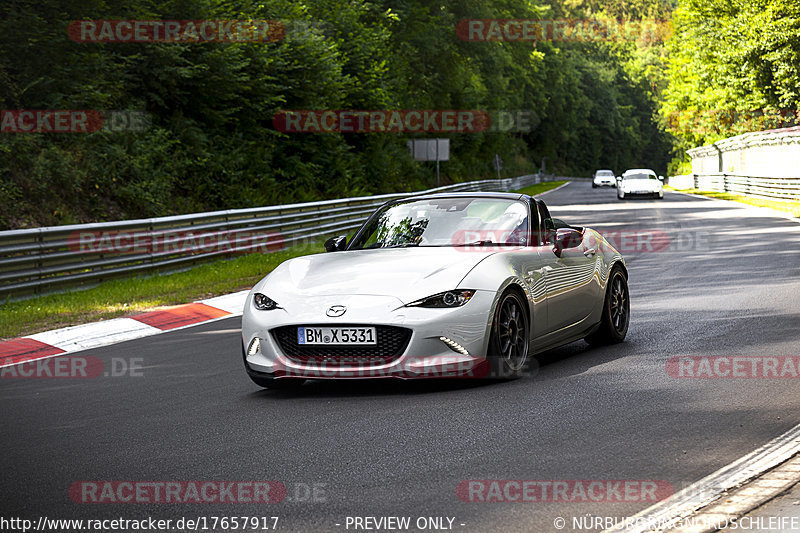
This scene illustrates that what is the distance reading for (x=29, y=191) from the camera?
→ 63.4ft

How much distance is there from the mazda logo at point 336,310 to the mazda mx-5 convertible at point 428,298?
0.03ft

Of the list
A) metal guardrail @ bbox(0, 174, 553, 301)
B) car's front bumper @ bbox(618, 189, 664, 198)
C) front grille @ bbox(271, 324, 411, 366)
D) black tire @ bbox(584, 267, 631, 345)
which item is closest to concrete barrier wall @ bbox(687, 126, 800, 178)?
car's front bumper @ bbox(618, 189, 664, 198)

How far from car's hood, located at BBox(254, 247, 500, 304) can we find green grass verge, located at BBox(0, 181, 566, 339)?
476 cm

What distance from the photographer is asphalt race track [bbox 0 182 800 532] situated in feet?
15.3

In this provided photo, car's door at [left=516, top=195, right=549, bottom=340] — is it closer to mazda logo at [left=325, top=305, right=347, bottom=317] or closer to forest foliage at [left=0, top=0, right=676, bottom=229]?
mazda logo at [left=325, top=305, right=347, bottom=317]

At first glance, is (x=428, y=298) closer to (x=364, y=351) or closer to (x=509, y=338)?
(x=364, y=351)

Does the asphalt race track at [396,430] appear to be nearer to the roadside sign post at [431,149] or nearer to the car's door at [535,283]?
the car's door at [535,283]

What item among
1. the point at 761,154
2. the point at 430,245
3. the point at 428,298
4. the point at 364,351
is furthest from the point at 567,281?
the point at 761,154

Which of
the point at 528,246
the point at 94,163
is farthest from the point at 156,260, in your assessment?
the point at 528,246

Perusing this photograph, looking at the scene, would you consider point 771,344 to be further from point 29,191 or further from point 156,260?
point 29,191

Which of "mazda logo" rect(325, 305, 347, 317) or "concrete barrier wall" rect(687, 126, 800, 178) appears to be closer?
"mazda logo" rect(325, 305, 347, 317)

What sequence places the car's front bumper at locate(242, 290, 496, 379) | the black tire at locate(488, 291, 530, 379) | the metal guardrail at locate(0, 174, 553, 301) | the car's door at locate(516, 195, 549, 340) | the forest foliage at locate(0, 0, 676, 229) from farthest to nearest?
the forest foliage at locate(0, 0, 676, 229)
the metal guardrail at locate(0, 174, 553, 301)
the car's door at locate(516, 195, 549, 340)
the black tire at locate(488, 291, 530, 379)
the car's front bumper at locate(242, 290, 496, 379)

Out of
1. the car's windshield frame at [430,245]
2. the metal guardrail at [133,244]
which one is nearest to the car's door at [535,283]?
the car's windshield frame at [430,245]

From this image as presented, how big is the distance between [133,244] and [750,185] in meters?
36.6
